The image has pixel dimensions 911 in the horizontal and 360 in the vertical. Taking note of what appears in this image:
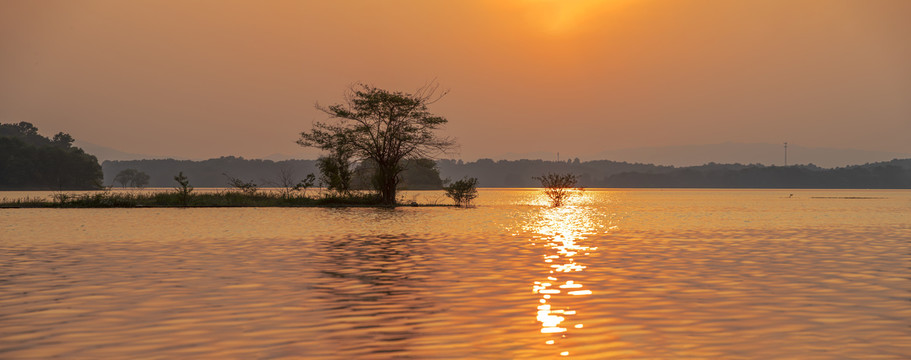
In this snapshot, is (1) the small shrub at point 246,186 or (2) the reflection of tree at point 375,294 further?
(1) the small shrub at point 246,186

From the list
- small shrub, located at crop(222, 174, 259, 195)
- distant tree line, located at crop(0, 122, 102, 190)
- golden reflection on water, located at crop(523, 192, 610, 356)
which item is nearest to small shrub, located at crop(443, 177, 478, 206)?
small shrub, located at crop(222, 174, 259, 195)

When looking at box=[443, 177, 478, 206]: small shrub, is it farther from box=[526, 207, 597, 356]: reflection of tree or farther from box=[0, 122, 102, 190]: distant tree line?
box=[0, 122, 102, 190]: distant tree line

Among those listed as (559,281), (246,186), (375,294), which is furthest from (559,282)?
(246,186)

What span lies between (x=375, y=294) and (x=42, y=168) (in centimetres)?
17167

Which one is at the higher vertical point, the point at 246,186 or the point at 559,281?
the point at 246,186

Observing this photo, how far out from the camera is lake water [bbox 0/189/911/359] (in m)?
11.5

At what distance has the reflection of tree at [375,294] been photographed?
12.1 meters

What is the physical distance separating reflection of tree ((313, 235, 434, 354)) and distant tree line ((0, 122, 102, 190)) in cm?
15160

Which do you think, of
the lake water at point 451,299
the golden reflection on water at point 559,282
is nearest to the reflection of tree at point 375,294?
the lake water at point 451,299

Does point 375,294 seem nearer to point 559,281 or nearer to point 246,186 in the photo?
point 559,281

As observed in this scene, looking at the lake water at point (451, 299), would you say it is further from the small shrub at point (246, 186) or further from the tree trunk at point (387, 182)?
the small shrub at point (246, 186)

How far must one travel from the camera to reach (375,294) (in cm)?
1698

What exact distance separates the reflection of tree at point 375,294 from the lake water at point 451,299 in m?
0.06

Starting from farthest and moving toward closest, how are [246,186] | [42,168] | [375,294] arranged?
1. [42,168]
2. [246,186]
3. [375,294]
